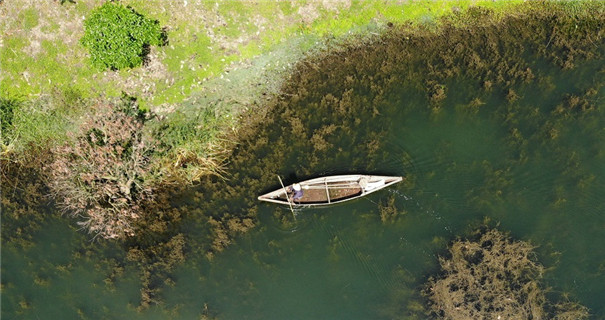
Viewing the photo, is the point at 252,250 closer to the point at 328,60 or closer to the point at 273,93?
the point at 273,93

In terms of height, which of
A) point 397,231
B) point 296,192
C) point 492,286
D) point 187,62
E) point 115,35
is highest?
point 115,35

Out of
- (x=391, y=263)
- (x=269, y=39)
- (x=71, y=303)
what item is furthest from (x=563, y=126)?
(x=71, y=303)

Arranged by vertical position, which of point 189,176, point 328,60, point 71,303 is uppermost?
point 328,60

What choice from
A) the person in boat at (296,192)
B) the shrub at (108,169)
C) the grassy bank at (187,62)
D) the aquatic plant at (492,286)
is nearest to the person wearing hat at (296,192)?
the person in boat at (296,192)

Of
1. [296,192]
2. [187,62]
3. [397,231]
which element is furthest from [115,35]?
[397,231]

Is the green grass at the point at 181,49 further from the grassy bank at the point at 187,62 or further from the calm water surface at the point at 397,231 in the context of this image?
the calm water surface at the point at 397,231

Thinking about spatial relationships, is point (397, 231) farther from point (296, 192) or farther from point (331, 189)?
point (296, 192)
